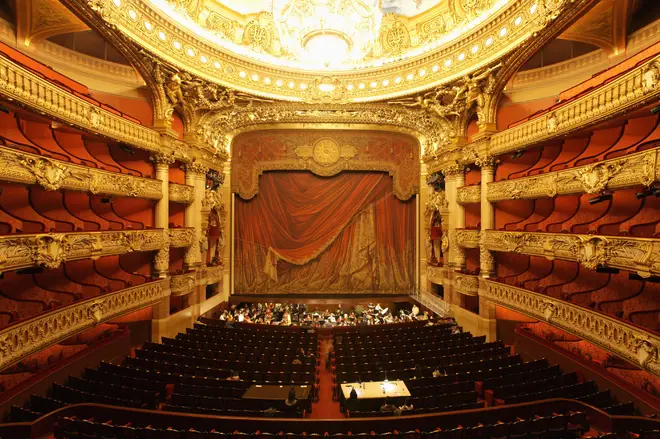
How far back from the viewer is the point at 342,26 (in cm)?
926

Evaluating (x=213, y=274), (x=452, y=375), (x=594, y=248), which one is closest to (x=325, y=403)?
(x=452, y=375)

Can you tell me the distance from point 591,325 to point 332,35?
972cm

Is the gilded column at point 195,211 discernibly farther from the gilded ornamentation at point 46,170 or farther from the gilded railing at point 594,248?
A: the gilded railing at point 594,248

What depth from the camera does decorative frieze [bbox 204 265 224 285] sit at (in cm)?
1395

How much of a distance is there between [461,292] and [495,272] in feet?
4.75

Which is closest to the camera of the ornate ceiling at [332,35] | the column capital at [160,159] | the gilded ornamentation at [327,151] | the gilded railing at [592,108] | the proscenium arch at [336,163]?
the gilded railing at [592,108]

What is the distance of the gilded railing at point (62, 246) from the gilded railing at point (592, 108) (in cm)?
1211

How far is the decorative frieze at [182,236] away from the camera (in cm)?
1191

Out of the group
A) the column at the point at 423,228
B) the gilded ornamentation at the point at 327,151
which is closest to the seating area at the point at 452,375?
the column at the point at 423,228

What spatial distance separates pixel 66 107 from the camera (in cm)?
838

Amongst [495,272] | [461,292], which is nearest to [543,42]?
[495,272]

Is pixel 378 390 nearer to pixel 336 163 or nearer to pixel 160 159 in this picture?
pixel 160 159

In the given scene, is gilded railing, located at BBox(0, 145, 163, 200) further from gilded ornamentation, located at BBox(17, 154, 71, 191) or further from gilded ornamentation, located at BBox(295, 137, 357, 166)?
gilded ornamentation, located at BBox(295, 137, 357, 166)

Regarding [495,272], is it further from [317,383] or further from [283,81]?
[283,81]
